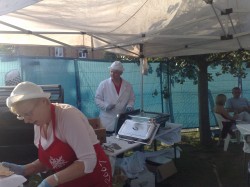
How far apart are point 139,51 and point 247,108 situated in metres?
2.80

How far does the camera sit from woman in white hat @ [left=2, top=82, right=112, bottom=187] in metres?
1.70

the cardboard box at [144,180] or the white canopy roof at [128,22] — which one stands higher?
the white canopy roof at [128,22]

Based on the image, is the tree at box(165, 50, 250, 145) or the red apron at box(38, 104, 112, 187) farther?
the tree at box(165, 50, 250, 145)

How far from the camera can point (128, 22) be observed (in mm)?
4297

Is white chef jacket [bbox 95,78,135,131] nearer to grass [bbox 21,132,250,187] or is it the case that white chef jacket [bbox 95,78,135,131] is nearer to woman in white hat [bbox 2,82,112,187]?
grass [bbox 21,132,250,187]

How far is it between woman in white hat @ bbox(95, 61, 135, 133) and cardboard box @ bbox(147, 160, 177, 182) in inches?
30.6

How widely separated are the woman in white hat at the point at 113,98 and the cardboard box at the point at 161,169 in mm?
777

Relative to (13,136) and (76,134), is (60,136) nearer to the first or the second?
(76,134)

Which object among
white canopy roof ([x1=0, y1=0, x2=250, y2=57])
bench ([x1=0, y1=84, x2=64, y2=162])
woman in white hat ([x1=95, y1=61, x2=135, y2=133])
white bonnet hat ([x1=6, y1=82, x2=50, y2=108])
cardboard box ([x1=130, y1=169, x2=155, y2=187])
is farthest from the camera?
woman in white hat ([x1=95, y1=61, x2=135, y2=133])

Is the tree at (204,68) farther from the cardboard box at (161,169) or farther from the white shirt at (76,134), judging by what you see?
the white shirt at (76,134)

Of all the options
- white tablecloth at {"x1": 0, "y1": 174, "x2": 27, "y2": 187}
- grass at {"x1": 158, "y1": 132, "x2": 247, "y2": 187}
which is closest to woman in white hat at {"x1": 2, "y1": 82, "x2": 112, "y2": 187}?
white tablecloth at {"x1": 0, "y1": 174, "x2": 27, "y2": 187}

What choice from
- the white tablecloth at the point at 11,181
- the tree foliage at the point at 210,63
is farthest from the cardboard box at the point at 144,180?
the tree foliage at the point at 210,63

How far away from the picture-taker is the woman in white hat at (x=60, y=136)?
1.70 m

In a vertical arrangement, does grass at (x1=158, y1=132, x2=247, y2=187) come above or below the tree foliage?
below
